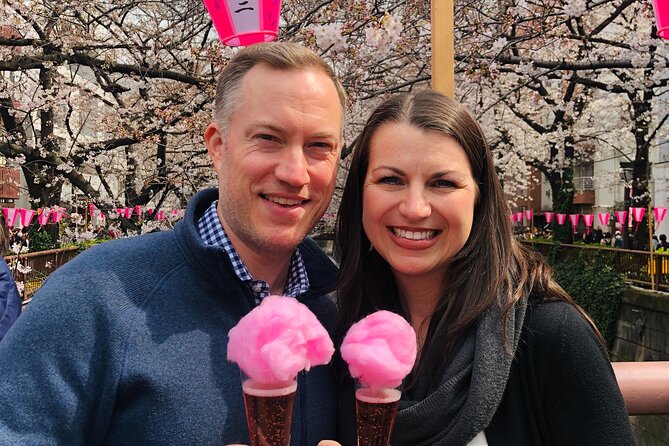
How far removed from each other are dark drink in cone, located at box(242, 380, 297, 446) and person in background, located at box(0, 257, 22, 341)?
9.24 ft

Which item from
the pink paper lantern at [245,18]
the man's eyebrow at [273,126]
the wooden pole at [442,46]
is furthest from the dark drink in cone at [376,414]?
the pink paper lantern at [245,18]

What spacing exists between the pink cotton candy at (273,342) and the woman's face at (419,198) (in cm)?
68

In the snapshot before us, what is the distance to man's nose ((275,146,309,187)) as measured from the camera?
2.02 metres

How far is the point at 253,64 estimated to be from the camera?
6.88 feet

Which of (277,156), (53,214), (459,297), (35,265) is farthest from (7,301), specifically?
(53,214)

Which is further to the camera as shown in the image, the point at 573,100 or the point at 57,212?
the point at 573,100

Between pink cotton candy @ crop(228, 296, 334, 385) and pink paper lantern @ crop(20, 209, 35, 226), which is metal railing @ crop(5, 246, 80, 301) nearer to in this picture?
pink paper lantern @ crop(20, 209, 35, 226)

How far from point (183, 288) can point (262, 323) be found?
54cm

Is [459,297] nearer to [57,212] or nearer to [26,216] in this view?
[26,216]

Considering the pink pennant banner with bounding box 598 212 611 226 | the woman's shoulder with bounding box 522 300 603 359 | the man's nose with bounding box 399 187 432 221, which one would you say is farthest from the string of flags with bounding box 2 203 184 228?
the pink pennant banner with bounding box 598 212 611 226

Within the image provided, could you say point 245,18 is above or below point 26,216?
above

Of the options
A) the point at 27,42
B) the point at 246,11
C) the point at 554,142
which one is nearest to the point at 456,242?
the point at 246,11

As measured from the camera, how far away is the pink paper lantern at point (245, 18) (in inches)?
132

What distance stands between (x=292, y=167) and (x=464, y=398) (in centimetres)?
94
